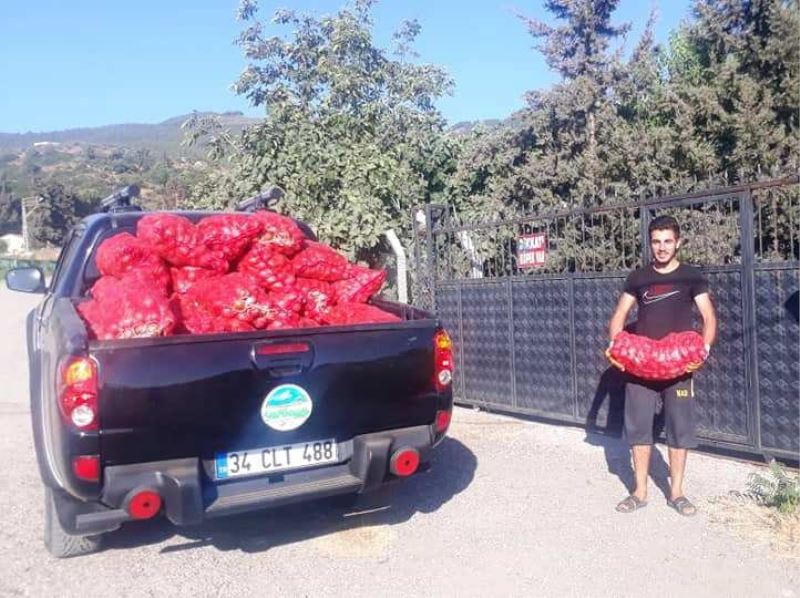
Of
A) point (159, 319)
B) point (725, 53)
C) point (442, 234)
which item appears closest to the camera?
point (159, 319)

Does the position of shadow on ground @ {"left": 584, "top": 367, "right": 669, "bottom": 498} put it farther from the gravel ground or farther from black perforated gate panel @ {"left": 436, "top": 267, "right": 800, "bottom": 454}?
the gravel ground

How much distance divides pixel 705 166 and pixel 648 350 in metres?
10.0

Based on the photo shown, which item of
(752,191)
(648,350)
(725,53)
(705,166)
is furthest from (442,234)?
(725,53)

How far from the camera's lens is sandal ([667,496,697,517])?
4.73 metres

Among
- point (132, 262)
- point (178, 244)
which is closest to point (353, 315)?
point (178, 244)

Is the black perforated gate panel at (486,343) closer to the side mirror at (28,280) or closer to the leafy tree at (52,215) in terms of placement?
the side mirror at (28,280)

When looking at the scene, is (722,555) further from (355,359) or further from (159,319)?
(159,319)

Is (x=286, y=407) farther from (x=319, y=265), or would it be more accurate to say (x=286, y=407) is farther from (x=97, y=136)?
(x=97, y=136)

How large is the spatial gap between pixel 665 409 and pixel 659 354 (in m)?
0.42

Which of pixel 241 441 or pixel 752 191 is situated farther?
pixel 752 191

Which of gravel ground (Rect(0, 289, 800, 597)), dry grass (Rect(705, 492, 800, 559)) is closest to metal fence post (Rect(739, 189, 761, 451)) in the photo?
gravel ground (Rect(0, 289, 800, 597))

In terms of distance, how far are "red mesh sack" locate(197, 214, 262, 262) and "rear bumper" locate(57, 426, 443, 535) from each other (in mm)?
1258

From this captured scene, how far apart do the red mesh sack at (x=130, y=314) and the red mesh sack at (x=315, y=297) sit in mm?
859

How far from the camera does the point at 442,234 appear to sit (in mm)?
8289
